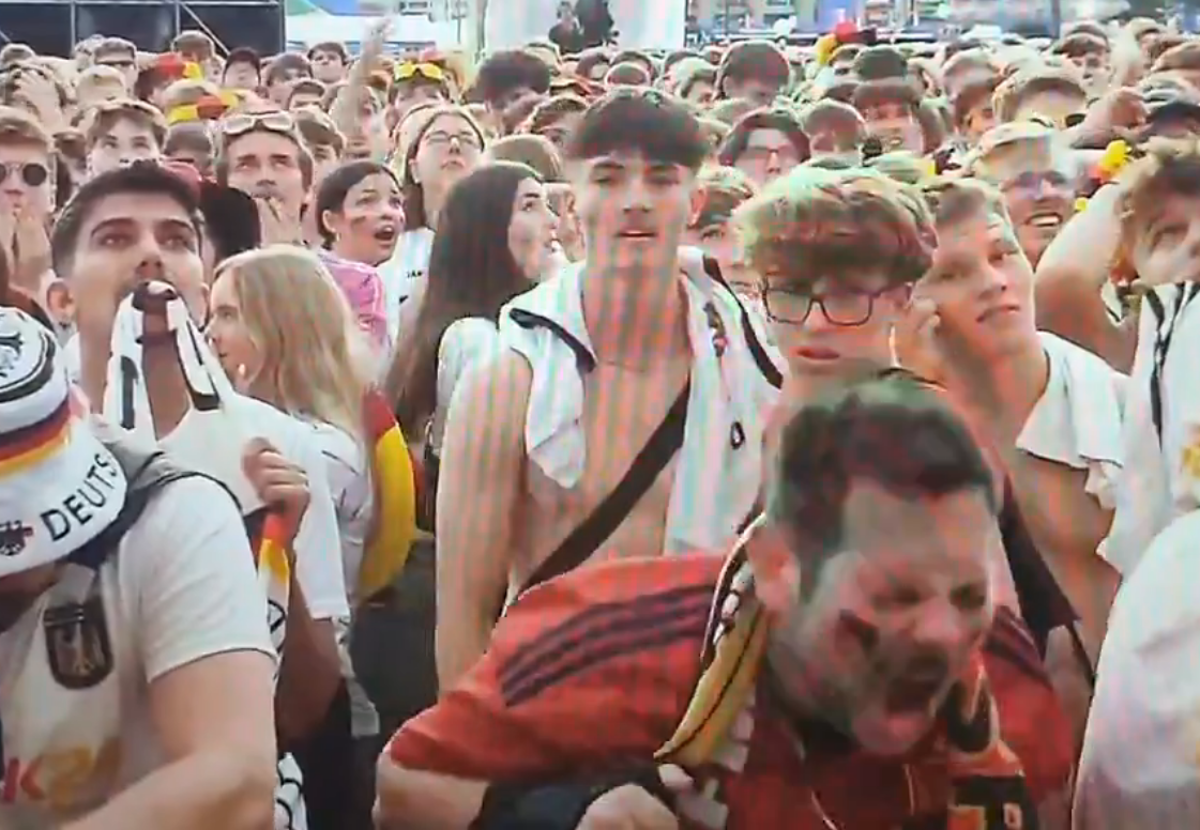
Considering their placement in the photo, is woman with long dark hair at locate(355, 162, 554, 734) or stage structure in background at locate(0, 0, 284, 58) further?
stage structure in background at locate(0, 0, 284, 58)

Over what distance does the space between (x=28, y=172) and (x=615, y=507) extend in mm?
3256

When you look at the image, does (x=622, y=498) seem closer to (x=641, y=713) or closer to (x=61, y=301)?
(x=641, y=713)

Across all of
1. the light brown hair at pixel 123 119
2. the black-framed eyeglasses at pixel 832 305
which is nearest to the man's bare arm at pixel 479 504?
the black-framed eyeglasses at pixel 832 305

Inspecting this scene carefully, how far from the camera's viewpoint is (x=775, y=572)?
185 cm

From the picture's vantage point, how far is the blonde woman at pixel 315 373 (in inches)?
153

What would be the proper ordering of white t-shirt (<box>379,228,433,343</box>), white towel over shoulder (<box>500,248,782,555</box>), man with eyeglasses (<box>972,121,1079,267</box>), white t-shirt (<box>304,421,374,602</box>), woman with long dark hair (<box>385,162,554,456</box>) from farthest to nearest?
white t-shirt (<box>379,228,433,343</box>), man with eyeglasses (<box>972,121,1079,267</box>), woman with long dark hair (<box>385,162,554,456</box>), white t-shirt (<box>304,421,374,602</box>), white towel over shoulder (<box>500,248,782,555</box>)

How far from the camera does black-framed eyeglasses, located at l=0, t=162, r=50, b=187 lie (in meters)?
5.71

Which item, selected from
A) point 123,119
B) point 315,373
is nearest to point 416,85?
point 123,119

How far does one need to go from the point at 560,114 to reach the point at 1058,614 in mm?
5244

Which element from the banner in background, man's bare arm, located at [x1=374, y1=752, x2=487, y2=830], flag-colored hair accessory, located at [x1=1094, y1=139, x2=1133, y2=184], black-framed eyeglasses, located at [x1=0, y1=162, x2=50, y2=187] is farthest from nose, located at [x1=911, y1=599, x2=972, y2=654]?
the banner in background

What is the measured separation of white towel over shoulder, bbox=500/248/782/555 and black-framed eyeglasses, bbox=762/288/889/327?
30cm

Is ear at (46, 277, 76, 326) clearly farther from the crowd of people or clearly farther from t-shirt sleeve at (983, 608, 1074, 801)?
t-shirt sleeve at (983, 608, 1074, 801)

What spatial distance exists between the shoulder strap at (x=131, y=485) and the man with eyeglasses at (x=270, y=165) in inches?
163

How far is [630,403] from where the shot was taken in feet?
10.4
